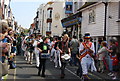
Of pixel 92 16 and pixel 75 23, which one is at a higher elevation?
pixel 92 16

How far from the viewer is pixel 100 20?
20.4 metres

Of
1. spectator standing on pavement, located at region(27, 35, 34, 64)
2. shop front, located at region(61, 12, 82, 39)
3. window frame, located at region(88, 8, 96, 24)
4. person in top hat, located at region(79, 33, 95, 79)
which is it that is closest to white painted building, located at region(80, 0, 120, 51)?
window frame, located at region(88, 8, 96, 24)

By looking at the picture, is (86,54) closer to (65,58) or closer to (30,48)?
(65,58)

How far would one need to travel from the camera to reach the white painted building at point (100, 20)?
59.6 ft

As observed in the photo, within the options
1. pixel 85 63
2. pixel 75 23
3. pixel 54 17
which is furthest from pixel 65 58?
pixel 54 17

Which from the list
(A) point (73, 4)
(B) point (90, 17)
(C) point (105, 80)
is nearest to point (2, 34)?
(C) point (105, 80)

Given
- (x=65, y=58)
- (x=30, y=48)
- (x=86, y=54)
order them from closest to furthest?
(x=86, y=54), (x=65, y=58), (x=30, y=48)

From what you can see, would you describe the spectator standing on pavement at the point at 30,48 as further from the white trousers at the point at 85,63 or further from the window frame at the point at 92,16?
the window frame at the point at 92,16

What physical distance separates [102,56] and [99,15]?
8.87 m

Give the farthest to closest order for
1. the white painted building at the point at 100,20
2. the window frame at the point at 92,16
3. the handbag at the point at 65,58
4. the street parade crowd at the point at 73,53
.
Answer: the window frame at the point at 92,16, the white painted building at the point at 100,20, the handbag at the point at 65,58, the street parade crowd at the point at 73,53

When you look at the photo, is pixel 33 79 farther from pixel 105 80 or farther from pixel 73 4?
pixel 73 4

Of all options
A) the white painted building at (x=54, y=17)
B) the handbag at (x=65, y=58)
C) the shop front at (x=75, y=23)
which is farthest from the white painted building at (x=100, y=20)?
the white painted building at (x=54, y=17)

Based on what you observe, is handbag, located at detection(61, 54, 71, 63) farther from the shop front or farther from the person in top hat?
the shop front

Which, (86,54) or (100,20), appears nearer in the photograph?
(86,54)
